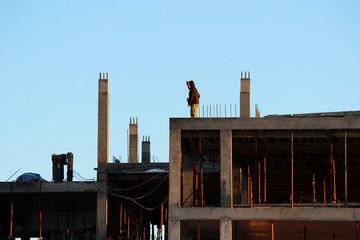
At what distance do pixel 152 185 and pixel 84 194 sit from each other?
3.67 meters

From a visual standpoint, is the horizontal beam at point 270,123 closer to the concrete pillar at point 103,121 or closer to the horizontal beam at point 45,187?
the concrete pillar at point 103,121

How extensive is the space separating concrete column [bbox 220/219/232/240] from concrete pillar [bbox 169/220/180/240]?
1.67 metres

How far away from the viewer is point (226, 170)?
30062mm

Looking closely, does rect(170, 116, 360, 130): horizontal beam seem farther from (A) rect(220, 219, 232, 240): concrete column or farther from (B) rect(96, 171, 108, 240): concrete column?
(B) rect(96, 171, 108, 240): concrete column

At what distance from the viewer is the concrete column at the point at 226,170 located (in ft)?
98.3

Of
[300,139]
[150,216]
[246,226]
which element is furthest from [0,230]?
[300,139]

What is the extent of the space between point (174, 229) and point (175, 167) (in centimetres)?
244

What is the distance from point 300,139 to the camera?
3203cm

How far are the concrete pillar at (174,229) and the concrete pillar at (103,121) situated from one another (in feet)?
29.3

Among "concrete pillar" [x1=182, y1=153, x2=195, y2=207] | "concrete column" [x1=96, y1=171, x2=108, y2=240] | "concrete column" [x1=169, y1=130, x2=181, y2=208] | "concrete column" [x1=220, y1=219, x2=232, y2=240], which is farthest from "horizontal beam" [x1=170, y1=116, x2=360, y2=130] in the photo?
"concrete column" [x1=96, y1=171, x2=108, y2=240]

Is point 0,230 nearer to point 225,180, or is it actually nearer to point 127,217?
point 127,217

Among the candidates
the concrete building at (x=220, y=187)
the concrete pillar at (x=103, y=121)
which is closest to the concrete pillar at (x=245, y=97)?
the concrete building at (x=220, y=187)

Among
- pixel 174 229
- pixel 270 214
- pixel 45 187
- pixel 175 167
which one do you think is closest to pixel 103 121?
pixel 45 187

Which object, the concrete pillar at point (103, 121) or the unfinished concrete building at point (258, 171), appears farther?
the concrete pillar at point (103, 121)
